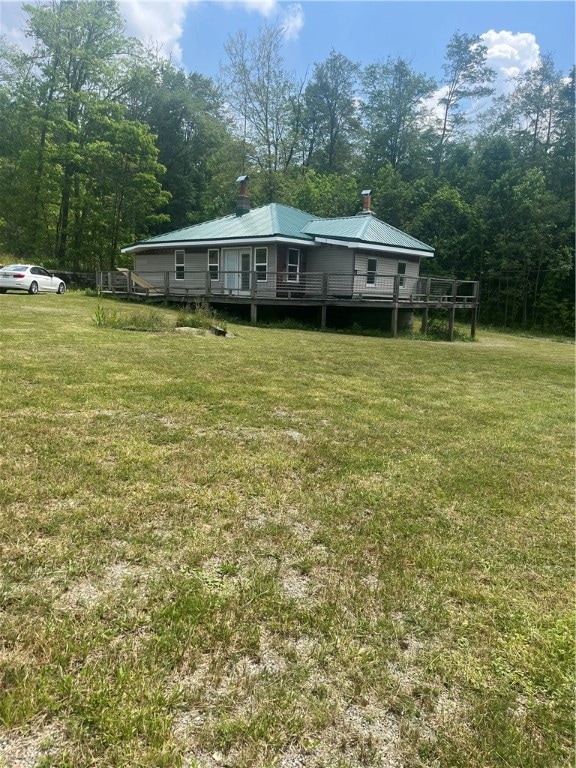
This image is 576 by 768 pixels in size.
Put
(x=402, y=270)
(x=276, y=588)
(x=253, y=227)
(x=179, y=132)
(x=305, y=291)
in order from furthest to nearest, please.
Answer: (x=179, y=132) → (x=402, y=270) → (x=253, y=227) → (x=305, y=291) → (x=276, y=588)

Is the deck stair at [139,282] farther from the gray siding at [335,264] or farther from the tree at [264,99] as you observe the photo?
the tree at [264,99]

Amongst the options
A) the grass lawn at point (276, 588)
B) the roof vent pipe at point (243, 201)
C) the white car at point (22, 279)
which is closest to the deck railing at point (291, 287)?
the white car at point (22, 279)

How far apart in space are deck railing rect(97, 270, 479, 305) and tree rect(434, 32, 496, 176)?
2154cm

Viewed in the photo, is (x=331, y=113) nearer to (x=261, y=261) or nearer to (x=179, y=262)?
(x=179, y=262)

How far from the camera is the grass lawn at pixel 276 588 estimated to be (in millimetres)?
1712

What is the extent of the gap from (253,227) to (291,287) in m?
3.10

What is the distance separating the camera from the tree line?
90.7ft

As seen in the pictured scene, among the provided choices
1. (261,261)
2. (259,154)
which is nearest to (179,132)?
(259,154)

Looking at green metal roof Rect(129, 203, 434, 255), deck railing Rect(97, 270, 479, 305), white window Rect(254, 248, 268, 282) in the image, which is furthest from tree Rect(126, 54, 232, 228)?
white window Rect(254, 248, 268, 282)

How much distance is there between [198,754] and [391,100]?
44480 mm

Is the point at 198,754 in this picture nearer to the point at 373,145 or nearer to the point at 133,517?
Answer: the point at 133,517

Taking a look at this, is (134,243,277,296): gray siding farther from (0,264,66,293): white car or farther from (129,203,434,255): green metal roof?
(0,264,66,293): white car

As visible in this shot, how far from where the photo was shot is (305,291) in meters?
17.0

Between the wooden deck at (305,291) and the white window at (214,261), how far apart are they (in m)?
0.18
